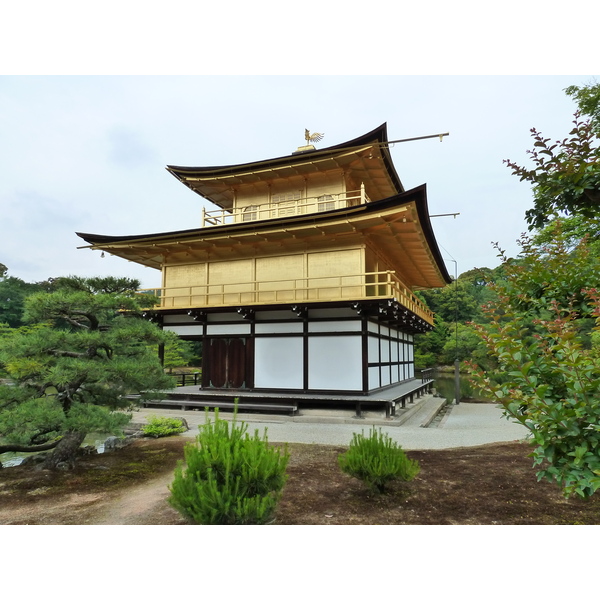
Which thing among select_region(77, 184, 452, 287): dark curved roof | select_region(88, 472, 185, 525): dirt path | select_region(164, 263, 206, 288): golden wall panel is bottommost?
select_region(88, 472, 185, 525): dirt path

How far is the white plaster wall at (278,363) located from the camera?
1292 cm

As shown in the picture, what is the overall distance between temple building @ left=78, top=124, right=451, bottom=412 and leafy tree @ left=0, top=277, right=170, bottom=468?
5911mm

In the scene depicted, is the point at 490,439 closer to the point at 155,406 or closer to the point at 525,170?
the point at 525,170

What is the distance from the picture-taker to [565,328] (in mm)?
2975

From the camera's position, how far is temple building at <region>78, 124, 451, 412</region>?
40.2 ft

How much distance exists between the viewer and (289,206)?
618 inches

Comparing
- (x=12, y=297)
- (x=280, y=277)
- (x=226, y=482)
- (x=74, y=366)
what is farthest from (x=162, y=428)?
(x=12, y=297)

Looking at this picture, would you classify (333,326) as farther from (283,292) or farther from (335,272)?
(283,292)

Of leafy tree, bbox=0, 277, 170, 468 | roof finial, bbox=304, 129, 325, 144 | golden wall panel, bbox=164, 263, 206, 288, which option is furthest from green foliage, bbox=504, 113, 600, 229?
roof finial, bbox=304, 129, 325, 144

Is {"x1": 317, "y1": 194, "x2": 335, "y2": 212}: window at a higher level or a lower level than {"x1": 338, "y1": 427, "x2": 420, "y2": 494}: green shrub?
higher

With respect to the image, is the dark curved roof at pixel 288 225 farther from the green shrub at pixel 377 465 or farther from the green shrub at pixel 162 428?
the green shrub at pixel 377 465

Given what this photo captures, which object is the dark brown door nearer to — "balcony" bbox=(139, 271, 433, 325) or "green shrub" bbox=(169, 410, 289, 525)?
"balcony" bbox=(139, 271, 433, 325)

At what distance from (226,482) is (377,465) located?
2138 mm

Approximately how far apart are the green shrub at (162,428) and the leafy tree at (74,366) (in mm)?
2388
